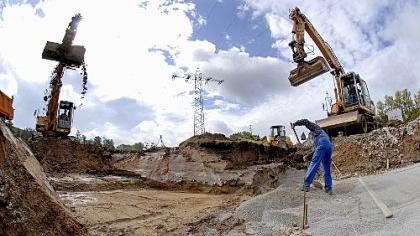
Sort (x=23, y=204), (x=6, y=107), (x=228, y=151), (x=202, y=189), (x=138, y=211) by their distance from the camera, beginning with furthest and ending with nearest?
1. (x=228, y=151)
2. (x=202, y=189)
3. (x=138, y=211)
4. (x=6, y=107)
5. (x=23, y=204)

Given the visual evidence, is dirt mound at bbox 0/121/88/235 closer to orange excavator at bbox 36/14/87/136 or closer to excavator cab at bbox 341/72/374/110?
orange excavator at bbox 36/14/87/136

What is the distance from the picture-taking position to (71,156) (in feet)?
53.7

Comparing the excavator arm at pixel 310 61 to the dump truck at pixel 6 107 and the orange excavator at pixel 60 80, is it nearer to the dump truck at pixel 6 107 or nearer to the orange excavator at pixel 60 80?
the orange excavator at pixel 60 80

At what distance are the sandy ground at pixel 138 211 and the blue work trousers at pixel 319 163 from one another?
1592 mm

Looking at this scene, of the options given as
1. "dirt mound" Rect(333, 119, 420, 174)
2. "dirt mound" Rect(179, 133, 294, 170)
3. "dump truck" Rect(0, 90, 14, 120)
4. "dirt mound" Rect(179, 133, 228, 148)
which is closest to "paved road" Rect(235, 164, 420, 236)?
"dirt mound" Rect(333, 119, 420, 174)

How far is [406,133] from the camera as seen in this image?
13.5m

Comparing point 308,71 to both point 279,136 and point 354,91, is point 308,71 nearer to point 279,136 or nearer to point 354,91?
point 354,91

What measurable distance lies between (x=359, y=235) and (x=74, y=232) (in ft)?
12.8

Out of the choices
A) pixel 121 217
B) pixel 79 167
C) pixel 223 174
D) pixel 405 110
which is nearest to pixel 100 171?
pixel 79 167

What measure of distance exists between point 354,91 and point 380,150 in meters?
5.40

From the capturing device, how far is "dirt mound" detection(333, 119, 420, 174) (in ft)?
42.1

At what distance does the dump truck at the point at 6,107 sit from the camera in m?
7.35

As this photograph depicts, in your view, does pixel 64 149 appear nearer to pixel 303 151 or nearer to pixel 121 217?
pixel 121 217

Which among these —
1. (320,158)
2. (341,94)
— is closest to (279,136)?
(341,94)
